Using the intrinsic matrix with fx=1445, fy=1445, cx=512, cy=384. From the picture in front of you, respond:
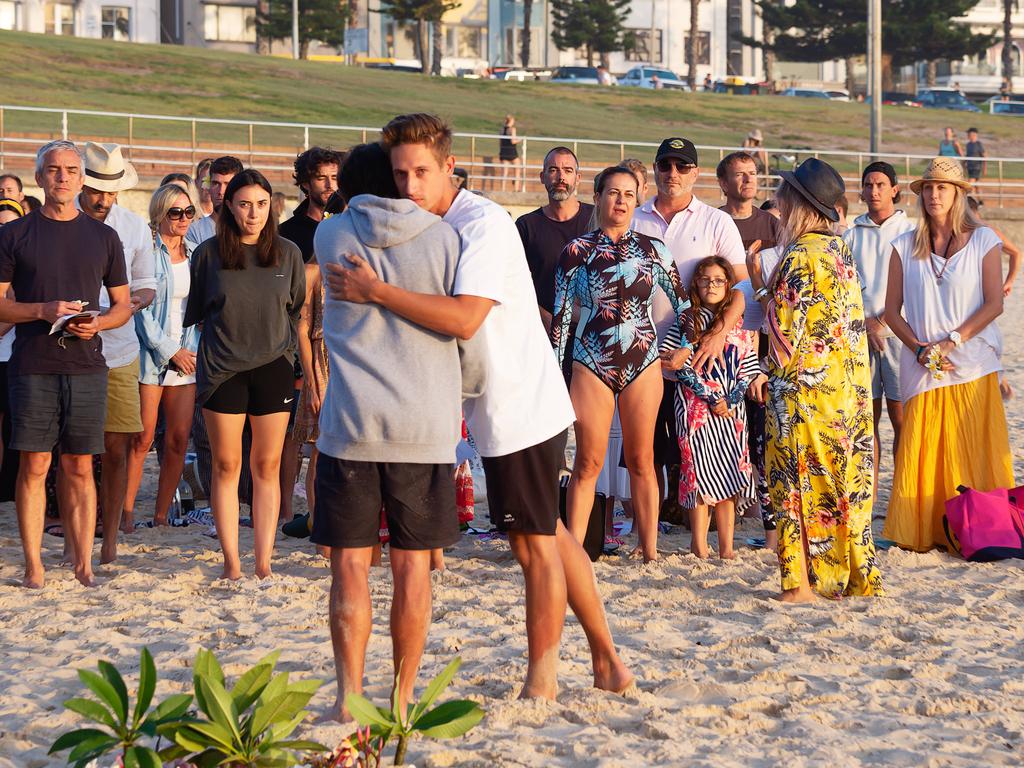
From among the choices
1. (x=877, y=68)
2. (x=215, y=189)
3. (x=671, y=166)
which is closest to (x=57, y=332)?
(x=215, y=189)

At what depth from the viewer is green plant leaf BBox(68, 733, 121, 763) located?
11.7 feet

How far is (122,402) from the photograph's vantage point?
6938mm

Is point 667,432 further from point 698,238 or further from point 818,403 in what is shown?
point 818,403

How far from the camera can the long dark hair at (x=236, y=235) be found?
640cm

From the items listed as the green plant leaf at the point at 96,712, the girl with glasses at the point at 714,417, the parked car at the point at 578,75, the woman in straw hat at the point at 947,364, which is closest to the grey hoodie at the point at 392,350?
the green plant leaf at the point at 96,712

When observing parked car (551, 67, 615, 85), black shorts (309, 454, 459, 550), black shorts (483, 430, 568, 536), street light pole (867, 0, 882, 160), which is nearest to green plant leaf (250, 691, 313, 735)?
black shorts (309, 454, 459, 550)

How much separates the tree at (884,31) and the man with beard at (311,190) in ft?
180

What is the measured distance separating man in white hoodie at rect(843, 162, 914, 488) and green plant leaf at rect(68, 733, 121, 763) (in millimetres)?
5480

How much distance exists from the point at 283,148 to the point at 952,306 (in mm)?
21685

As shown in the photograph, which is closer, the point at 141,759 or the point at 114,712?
the point at 141,759

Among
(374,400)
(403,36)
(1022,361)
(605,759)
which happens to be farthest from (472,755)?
(403,36)

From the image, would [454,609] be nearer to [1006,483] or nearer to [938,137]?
[1006,483]

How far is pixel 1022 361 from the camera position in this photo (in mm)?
14656

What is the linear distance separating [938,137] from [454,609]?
42.6 metres
